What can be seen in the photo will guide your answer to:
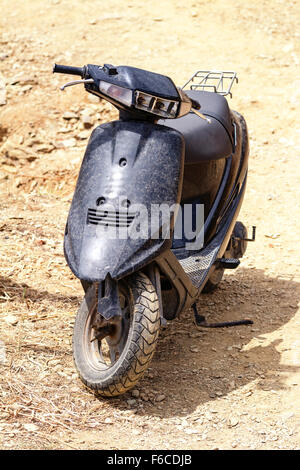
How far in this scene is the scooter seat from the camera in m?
3.91

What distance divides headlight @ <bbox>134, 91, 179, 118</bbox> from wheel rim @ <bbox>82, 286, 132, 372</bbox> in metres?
0.81

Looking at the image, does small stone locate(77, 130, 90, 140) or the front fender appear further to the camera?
small stone locate(77, 130, 90, 140)

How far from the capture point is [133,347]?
124 inches

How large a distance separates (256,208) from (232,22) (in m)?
3.70

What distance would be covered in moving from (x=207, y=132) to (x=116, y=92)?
852mm

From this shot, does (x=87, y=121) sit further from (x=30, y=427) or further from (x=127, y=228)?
(x=30, y=427)

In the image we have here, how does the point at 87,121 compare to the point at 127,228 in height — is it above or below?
below

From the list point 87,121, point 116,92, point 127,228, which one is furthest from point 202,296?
point 87,121

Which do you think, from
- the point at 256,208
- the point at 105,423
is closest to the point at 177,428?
the point at 105,423

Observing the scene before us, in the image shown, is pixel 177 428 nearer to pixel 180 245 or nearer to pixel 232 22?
pixel 180 245

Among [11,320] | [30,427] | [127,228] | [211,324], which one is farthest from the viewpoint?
[211,324]

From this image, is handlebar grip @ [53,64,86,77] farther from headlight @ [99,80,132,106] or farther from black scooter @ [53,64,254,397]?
headlight @ [99,80,132,106]

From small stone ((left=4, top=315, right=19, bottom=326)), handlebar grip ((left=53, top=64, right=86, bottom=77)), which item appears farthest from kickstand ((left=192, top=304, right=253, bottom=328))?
handlebar grip ((left=53, top=64, right=86, bottom=77))

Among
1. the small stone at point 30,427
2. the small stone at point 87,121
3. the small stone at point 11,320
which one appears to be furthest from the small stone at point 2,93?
the small stone at point 30,427
